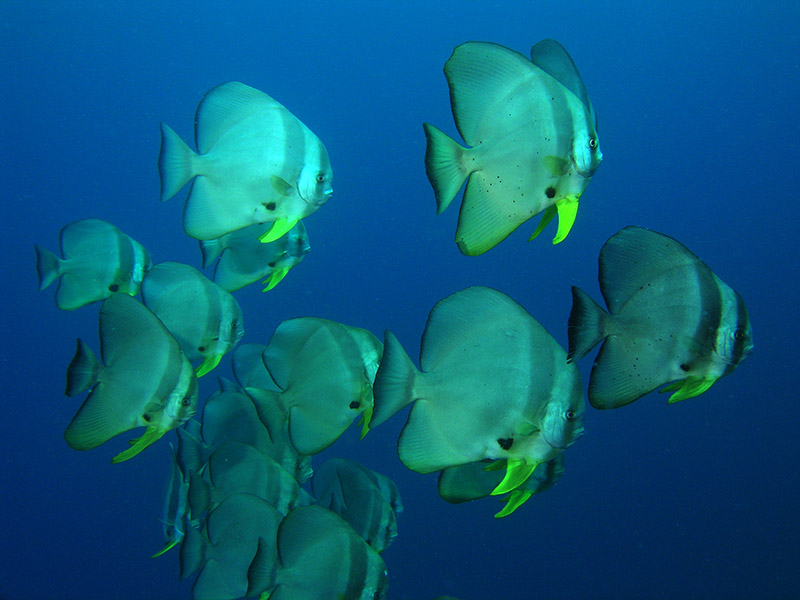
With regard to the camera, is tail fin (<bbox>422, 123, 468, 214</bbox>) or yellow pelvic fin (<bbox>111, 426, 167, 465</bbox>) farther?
yellow pelvic fin (<bbox>111, 426, 167, 465</bbox>)

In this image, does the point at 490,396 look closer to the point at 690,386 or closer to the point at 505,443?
the point at 505,443

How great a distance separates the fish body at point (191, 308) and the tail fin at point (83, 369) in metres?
0.59

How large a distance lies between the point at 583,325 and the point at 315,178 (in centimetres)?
129

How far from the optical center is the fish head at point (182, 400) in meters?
2.09

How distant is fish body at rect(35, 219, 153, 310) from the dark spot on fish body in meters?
2.43

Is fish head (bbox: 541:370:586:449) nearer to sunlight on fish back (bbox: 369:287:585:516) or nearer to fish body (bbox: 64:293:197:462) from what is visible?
sunlight on fish back (bbox: 369:287:585:516)

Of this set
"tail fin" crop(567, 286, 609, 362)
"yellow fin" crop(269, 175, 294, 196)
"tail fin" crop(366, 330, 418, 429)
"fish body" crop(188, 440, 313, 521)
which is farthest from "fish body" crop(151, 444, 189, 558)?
"tail fin" crop(567, 286, 609, 362)

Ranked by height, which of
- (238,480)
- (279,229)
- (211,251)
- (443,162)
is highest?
(443,162)

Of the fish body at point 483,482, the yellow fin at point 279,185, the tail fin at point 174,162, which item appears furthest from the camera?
the tail fin at point 174,162

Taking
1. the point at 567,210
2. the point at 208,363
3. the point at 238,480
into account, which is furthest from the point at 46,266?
the point at 567,210

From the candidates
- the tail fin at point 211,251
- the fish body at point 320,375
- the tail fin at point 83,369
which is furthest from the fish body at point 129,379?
the tail fin at point 211,251

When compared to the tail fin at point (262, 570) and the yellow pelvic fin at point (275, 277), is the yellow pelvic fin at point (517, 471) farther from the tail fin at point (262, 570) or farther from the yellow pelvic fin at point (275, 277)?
the yellow pelvic fin at point (275, 277)

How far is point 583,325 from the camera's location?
1632 millimetres

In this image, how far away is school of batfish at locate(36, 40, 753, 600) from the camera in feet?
5.47
